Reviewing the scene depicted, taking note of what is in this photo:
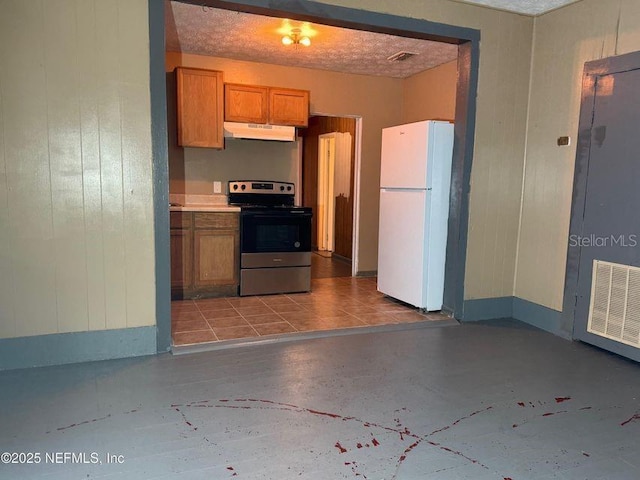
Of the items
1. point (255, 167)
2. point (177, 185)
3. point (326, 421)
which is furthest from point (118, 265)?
point (255, 167)

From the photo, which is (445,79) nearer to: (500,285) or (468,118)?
(468,118)

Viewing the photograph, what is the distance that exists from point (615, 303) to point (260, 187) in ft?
12.0

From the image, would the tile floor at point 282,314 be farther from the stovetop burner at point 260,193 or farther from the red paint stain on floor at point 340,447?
the red paint stain on floor at point 340,447

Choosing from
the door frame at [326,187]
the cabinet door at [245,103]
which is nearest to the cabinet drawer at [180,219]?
the cabinet door at [245,103]

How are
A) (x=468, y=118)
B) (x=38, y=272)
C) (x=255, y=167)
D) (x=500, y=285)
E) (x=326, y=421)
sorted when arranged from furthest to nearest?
(x=255, y=167) < (x=500, y=285) < (x=468, y=118) < (x=38, y=272) < (x=326, y=421)

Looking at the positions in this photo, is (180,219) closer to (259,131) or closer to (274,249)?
(274,249)

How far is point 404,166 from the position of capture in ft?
14.1

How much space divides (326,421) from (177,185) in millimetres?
3644

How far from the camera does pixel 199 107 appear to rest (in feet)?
15.7

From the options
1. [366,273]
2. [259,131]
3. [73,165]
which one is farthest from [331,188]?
[73,165]

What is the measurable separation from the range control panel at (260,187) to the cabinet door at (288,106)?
2.34ft

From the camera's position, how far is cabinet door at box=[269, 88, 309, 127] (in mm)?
5164

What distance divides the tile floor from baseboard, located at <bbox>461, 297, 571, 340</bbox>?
0.89ft

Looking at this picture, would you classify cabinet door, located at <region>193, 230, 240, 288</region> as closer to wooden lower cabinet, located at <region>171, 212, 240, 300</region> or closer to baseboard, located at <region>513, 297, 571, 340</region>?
wooden lower cabinet, located at <region>171, 212, 240, 300</region>
